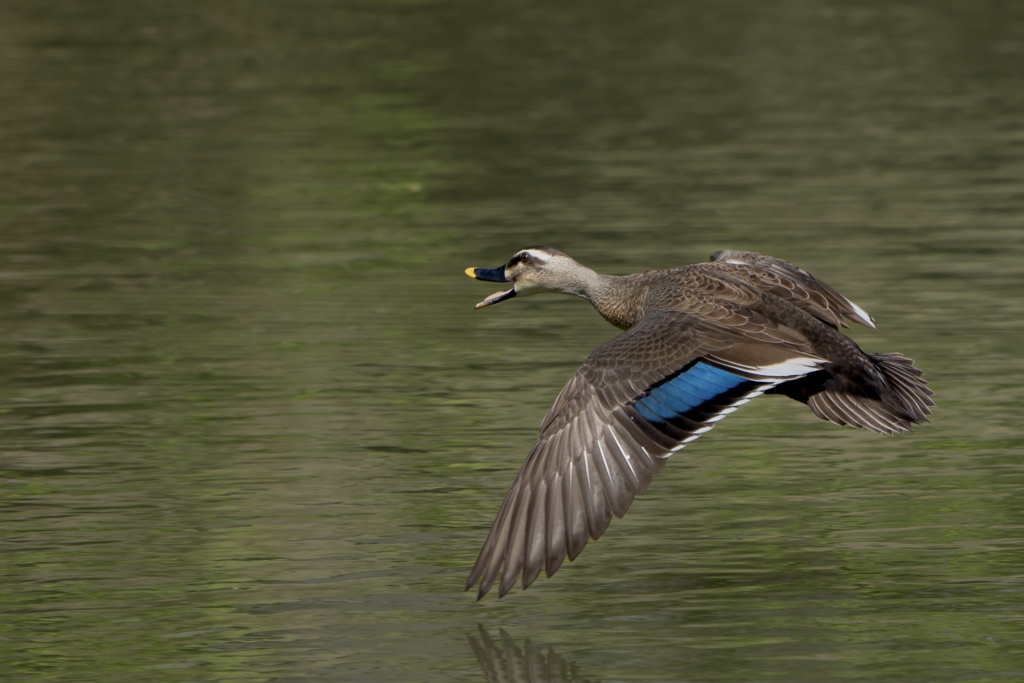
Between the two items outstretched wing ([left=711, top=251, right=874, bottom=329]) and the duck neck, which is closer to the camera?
outstretched wing ([left=711, top=251, right=874, bottom=329])

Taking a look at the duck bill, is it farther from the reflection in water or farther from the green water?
the reflection in water

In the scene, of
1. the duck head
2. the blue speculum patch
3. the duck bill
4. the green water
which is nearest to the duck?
the blue speculum patch

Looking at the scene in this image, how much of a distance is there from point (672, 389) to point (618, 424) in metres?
0.30

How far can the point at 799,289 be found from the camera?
10.5m

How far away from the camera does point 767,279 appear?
10.5m

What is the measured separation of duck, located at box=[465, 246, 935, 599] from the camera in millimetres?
8180

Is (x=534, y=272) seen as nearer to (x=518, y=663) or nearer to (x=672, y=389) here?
(x=672, y=389)

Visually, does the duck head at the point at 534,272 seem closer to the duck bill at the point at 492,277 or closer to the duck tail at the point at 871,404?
the duck bill at the point at 492,277

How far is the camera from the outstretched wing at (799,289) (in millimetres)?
10344

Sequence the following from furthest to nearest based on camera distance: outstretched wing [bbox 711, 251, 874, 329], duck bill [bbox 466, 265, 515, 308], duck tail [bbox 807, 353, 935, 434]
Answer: duck bill [bbox 466, 265, 515, 308] → outstretched wing [bbox 711, 251, 874, 329] → duck tail [bbox 807, 353, 935, 434]

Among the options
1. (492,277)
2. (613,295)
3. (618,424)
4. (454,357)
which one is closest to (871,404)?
(618,424)

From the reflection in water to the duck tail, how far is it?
2.39 meters

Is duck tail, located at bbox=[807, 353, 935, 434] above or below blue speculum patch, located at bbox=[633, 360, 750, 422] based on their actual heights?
below

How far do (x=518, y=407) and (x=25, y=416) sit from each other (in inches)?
120
